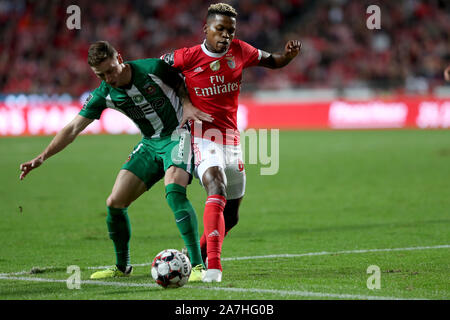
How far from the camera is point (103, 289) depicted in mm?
5793

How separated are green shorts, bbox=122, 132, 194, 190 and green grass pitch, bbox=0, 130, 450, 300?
869 mm

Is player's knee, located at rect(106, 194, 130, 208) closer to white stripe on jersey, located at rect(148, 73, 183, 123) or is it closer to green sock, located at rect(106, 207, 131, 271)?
green sock, located at rect(106, 207, 131, 271)

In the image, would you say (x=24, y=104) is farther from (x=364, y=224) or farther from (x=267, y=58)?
(x=267, y=58)

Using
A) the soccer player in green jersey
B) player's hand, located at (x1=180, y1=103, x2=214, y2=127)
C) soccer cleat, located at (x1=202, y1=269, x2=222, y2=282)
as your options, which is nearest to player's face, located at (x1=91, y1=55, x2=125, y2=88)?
the soccer player in green jersey

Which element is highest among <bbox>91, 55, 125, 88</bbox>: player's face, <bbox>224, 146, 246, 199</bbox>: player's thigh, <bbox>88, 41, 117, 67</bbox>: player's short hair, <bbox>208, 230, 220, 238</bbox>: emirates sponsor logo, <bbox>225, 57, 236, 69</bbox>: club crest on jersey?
<bbox>225, 57, 236, 69</bbox>: club crest on jersey

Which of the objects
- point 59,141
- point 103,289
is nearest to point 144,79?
point 59,141

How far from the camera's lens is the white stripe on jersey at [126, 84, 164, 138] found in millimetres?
6520

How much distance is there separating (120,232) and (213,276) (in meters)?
1.12

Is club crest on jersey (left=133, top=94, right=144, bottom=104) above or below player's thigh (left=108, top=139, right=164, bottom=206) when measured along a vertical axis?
above

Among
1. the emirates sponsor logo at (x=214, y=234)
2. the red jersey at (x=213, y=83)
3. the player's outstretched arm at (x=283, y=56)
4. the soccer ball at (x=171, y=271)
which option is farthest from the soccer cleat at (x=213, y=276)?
the player's outstretched arm at (x=283, y=56)

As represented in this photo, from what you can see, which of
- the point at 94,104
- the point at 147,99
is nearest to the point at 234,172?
the point at 147,99

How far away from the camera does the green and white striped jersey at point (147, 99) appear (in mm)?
6539

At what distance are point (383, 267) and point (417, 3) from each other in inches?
1021
